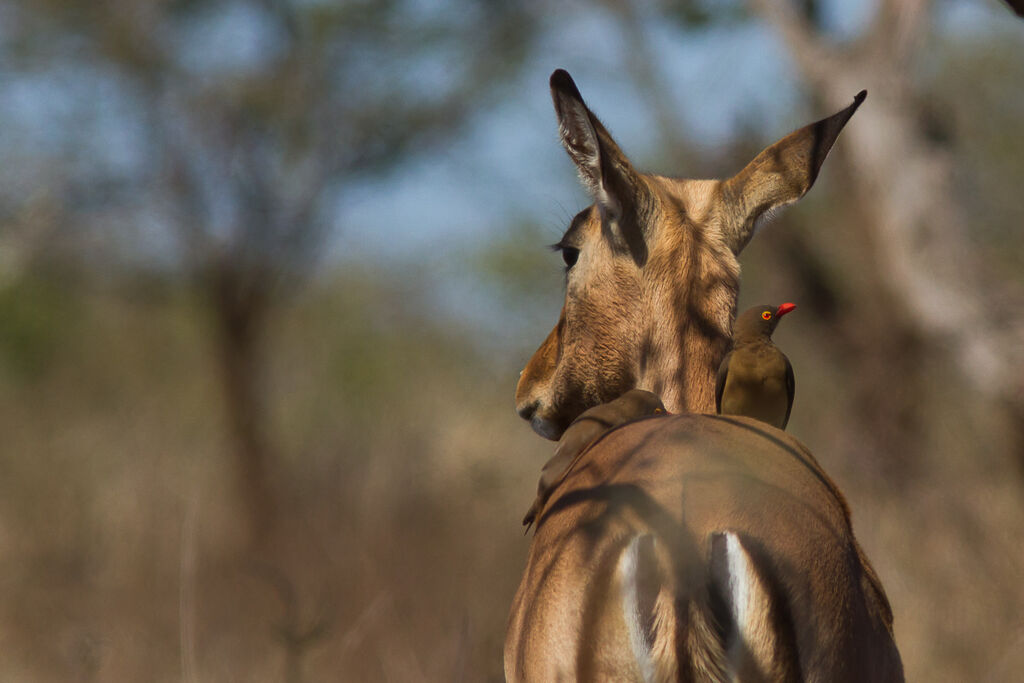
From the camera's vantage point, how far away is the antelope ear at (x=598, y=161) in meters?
2.98

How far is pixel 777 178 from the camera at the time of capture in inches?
132

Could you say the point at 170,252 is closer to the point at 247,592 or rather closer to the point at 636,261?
the point at 247,592

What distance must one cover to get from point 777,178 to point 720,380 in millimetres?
611

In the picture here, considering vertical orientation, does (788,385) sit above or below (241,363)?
below

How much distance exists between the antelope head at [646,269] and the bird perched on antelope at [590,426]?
0.47 ft

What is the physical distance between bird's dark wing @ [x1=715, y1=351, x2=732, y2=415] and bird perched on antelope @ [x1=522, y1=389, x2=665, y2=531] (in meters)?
0.22

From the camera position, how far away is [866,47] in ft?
31.3

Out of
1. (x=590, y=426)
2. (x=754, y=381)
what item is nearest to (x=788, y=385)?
(x=754, y=381)

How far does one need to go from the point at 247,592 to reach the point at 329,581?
0.77 m

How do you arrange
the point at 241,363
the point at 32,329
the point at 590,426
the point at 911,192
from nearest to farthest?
the point at 590,426
the point at 911,192
the point at 241,363
the point at 32,329

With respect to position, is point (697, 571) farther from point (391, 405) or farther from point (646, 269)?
point (391, 405)

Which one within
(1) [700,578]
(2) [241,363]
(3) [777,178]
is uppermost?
(3) [777,178]

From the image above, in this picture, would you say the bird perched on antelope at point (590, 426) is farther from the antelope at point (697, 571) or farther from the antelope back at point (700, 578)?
the antelope back at point (700, 578)

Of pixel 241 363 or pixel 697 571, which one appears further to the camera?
pixel 241 363
